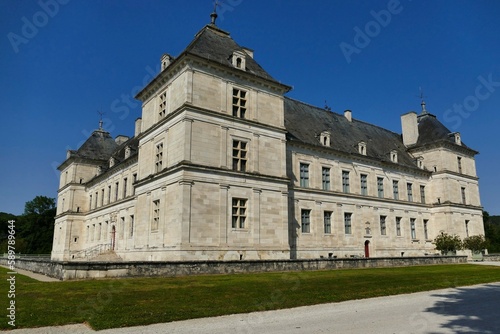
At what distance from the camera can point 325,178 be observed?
1368 inches

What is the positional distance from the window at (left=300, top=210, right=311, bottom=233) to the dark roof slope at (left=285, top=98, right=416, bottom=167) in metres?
6.11

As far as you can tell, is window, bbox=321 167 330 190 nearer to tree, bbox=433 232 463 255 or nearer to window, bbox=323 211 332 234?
window, bbox=323 211 332 234

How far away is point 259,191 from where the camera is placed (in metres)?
26.5

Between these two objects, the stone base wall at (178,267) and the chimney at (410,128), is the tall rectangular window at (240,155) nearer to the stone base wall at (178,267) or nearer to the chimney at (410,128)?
the stone base wall at (178,267)

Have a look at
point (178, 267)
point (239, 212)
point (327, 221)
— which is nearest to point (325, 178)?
point (327, 221)

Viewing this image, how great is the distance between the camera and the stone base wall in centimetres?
1587

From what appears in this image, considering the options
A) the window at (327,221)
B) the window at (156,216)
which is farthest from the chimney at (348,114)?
the window at (156,216)

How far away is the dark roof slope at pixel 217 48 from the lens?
1047 inches

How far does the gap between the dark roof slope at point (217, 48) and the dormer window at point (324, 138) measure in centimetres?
859

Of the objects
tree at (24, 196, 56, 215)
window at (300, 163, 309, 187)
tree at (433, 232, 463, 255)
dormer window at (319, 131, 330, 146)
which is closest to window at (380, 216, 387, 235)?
tree at (433, 232, 463, 255)

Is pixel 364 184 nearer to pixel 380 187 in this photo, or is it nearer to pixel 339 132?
pixel 380 187

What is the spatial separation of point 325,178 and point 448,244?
53.0ft

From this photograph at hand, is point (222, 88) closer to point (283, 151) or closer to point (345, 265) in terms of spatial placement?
point (283, 151)

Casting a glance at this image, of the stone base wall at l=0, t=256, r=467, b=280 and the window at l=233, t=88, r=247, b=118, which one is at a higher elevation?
the window at l=233, t=88, r=247, b=118
